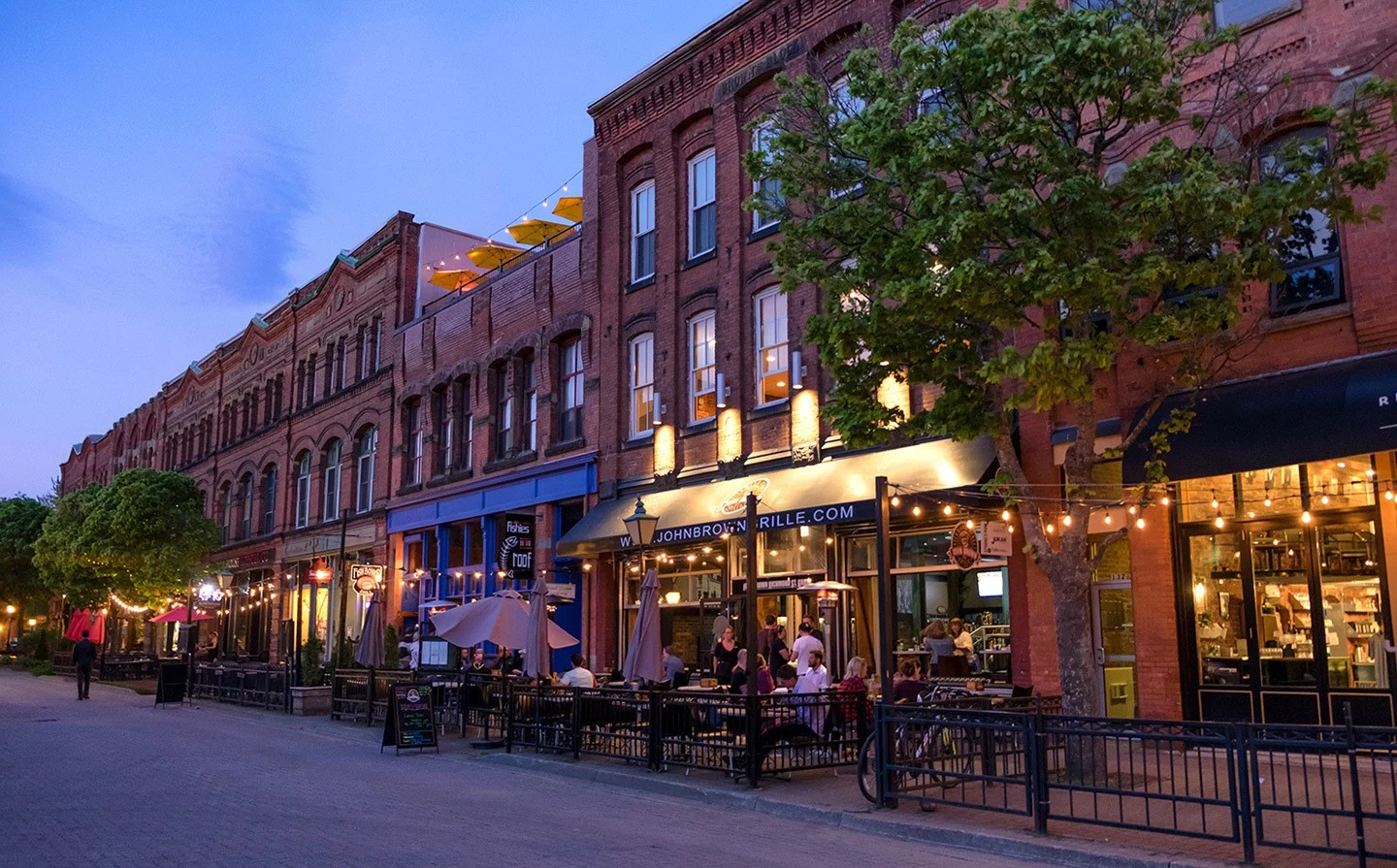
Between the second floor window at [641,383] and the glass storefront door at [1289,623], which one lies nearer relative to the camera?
the glass storefront door at [1289,623]

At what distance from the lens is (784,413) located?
70.1 feet

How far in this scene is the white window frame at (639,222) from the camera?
2559cm

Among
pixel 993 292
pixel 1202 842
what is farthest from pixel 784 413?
pixel 1202 842

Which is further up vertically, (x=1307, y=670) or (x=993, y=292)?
(x=993, y=292)

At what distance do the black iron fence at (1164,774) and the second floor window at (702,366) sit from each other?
431 inches

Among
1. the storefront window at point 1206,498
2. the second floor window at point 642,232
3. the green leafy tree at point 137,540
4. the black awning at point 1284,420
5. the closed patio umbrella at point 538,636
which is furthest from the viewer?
the green leafy tree at point 137,540

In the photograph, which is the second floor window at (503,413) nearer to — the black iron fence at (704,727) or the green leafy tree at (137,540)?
the black iron fence at (704,727)

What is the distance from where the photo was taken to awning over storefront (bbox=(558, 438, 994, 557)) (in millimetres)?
17469

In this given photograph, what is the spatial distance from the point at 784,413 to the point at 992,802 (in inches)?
413

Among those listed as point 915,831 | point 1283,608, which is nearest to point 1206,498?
point 1283,608

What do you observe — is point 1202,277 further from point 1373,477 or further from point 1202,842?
point 1202,842

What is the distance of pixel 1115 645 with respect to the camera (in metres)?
16.4

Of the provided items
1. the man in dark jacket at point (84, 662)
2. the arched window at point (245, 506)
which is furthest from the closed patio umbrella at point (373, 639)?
the arched window at point (245, 506)

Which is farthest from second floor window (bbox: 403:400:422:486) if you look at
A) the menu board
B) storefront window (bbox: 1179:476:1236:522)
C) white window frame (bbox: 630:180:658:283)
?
storefront window (bbox: 1179:476:1236:522)
